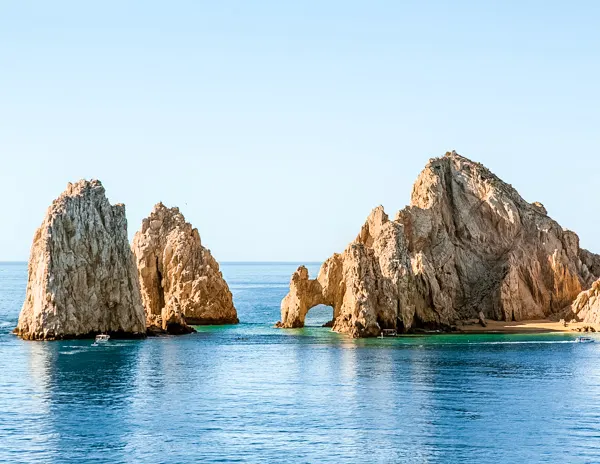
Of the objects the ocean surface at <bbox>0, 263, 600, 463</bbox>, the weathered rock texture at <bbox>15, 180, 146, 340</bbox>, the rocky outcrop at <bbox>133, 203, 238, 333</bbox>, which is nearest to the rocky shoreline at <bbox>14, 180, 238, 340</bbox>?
the weathered rock texture at <bbox>15, 180, 146, 340</bbox>

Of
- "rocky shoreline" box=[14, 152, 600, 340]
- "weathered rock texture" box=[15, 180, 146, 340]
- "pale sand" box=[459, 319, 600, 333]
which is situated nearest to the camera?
"weathered rock texture" box=[15, 180, 146, 340]

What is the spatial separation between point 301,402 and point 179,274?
94.6 meters

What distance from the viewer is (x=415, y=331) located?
163000 mm

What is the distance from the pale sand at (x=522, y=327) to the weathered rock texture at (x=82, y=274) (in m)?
50.3

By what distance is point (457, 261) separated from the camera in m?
180

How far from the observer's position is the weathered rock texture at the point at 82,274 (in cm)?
14400

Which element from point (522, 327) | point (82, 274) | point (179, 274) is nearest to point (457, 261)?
point (522, 327)

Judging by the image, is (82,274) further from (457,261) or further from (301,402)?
(457,261)

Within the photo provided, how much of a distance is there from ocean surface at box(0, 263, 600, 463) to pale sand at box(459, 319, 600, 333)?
16.1 m

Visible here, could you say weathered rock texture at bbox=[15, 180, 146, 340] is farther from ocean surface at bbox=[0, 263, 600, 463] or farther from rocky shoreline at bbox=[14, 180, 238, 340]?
ocean surface at bbox=[0, 263, 600, 463]

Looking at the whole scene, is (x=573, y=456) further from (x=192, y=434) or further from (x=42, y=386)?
(x=42, y=386)

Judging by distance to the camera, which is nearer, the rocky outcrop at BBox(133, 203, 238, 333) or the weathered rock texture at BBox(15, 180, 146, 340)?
the weathered rock texture at BBox(15, 180, 146, 340)

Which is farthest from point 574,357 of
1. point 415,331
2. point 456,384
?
point 415,331

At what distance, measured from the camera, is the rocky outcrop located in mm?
187000
